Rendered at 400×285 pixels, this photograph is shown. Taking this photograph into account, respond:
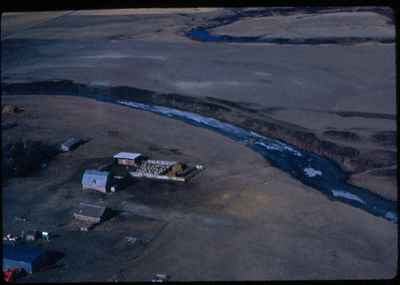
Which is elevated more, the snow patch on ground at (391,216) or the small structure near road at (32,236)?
the snow patch on ground at (391,216)

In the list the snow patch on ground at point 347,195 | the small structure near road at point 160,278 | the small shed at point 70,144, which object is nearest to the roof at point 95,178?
the small shed at point 70,144

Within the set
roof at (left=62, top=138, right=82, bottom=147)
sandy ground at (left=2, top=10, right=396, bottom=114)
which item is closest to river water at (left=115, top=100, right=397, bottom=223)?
sandy ground at (left=2, top=10, right=396, bottom=114)

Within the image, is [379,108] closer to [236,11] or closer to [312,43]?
[312,43]

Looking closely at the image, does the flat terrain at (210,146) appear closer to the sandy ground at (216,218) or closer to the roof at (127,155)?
the sandy ground at (216,218)

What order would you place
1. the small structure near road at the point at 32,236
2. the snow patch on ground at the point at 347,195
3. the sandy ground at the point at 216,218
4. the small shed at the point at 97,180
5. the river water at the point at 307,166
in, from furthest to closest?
the small shed at the point at 97,180 < the snow patch on ground at the point at 347,195 < the river water at the point at 307,166 < the small structure near road at the point at 32,236 < the sandy ground at the point at 216,218

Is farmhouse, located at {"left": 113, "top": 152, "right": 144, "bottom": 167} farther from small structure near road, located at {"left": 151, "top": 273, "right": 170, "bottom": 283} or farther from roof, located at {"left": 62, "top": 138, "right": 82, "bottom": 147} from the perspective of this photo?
small structure near road, located at {"left": 151, "top": 273, "right": 170, "bottom": 283}

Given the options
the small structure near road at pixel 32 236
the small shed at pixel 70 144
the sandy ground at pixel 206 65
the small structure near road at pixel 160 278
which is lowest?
the small structure near road at pixel 32 236

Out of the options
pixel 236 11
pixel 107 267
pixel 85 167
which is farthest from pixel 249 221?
pixel 236 11
